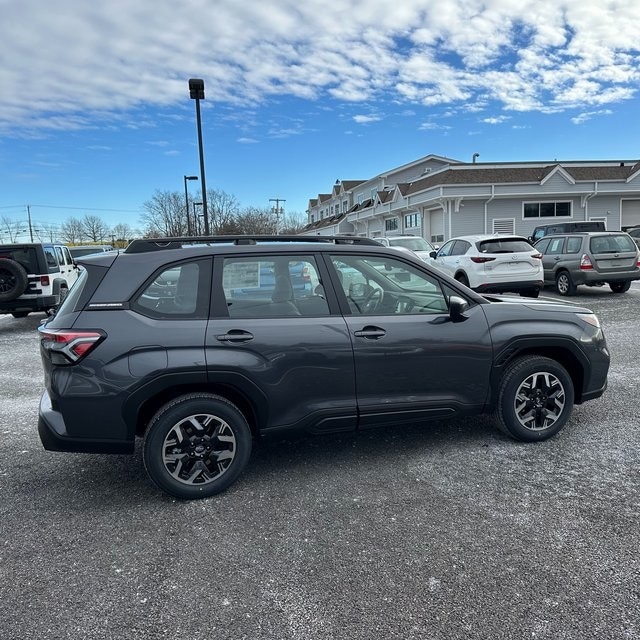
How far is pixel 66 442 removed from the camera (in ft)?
10.7

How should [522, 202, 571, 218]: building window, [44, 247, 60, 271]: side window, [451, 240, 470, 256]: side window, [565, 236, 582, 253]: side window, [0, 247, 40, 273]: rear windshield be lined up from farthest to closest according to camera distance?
[522, 202, 571, 218]: building window, [565, 236, 582, 253]: side window, [451, 240, 470, 256]: side window, [44, 247, 60, 271]: side window, [0, 247, 40, 273]: rear windshield

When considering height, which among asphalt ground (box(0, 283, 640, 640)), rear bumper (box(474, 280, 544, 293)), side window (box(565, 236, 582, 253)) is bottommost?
asphalt ground (box(0, 283, 640, 640))

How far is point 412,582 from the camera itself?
8.33 ft

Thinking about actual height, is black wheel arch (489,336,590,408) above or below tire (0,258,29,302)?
below

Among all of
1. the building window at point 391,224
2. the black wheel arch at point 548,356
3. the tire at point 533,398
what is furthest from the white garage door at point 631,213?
the tire at point 533,398

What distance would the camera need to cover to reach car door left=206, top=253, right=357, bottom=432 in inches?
134

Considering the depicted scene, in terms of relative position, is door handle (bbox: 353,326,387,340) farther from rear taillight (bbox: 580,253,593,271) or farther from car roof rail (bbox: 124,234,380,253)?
rear taillight (bbox: 580,253,593,271)

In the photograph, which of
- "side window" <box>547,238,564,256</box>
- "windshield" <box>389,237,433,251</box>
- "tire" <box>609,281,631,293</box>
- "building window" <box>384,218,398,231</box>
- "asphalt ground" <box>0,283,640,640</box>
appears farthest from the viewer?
"building window" <box>384,218,398,231</box>

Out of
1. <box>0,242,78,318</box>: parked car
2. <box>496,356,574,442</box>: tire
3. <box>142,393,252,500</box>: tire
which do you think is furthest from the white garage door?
<box>142,393,252,500</box>: tire

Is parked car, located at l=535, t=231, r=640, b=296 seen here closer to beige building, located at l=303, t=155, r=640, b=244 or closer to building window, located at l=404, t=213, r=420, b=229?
beige building, located at l=303, t=155, r=640, b=244

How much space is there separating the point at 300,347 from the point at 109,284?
51.5 inches

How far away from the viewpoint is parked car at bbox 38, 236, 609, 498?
3.25m

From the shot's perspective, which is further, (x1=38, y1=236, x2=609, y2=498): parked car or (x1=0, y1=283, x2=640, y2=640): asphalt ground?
(x1=38, y1=236, x2=609, y2=498): parked car

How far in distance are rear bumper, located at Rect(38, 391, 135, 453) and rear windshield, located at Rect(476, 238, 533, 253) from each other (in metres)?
10.4
